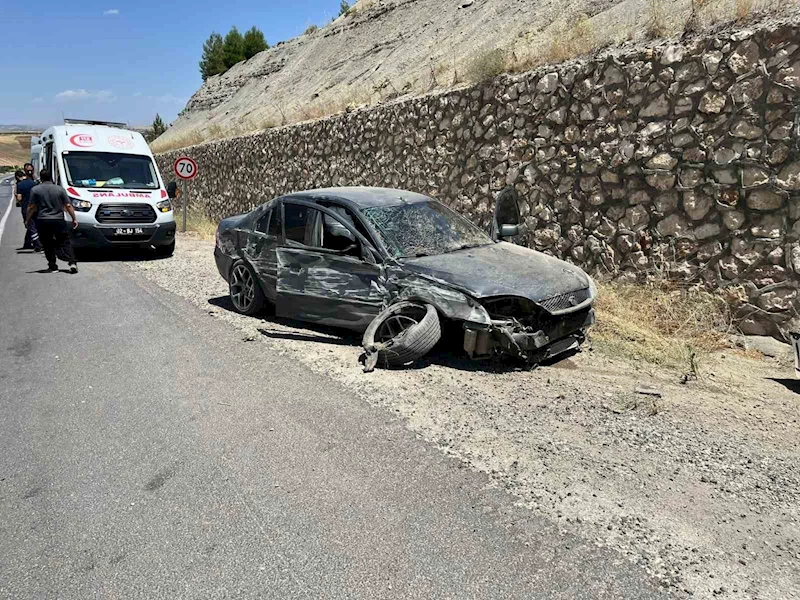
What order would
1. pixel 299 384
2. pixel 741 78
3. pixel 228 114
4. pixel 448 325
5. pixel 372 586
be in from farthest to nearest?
pixel 228 114
pixel 741 78
pixel 448 325
pixel 299 384
pixel 372 586

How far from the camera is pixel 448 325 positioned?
5508 millimetres

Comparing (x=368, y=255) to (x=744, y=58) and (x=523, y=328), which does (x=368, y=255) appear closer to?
(x=523, y=328)

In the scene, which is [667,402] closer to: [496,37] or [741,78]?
[741,78]

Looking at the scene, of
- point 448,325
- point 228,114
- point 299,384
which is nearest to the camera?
point 299,384

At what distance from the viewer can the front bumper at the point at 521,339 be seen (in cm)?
516

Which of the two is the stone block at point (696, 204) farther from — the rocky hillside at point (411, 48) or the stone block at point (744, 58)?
the rocky hillside at point (411, 48)

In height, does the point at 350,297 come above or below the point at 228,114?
below

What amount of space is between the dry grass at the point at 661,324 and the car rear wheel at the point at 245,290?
12.9 ft

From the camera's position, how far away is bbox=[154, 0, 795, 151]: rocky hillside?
9258mm

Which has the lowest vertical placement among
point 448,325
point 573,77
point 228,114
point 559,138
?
point 448,325

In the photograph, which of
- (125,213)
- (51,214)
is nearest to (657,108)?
(51,214)

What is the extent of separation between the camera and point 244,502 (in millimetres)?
3316

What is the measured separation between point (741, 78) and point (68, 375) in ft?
24.1

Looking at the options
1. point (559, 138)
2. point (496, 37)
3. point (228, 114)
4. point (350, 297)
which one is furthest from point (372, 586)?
point (228, 114)
